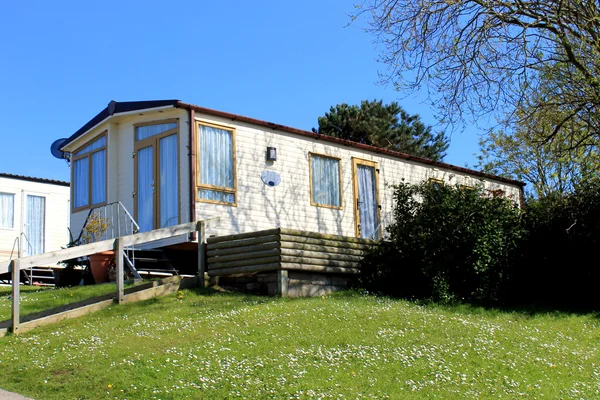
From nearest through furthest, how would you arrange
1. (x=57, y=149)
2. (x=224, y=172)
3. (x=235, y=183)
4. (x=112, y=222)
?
(x=224, y=172), (x=235, y=183), (x=112, y=222), (x=57, y=149)

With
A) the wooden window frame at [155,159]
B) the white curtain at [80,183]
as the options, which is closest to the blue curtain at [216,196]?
the wooden window frame at [155,159]

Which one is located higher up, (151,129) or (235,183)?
(151,129)

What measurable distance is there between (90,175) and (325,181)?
598 cm

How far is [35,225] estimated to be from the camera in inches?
981

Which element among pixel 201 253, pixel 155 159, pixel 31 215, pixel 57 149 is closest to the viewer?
pixel 201 253

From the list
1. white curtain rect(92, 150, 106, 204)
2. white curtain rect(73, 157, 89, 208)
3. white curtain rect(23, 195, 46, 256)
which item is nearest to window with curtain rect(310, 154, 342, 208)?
white curtain rect(92, 150, 106, 204)

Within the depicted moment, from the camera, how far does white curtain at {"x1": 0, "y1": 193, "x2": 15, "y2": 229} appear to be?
24.1 meters

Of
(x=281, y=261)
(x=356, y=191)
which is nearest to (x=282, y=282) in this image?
(x=281, y=261)

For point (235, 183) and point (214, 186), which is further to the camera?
point (235, 183)

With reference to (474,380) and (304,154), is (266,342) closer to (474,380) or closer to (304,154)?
(474,380)

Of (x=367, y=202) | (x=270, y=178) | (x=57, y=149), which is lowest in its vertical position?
(x=367, y=202)

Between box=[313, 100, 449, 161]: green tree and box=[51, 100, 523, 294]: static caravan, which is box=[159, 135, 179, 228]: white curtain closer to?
box=[51, 100, 523, 294]: static caravan

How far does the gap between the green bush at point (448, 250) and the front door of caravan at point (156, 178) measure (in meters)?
4.60

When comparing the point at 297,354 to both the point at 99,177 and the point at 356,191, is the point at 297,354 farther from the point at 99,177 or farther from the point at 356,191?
the point at 99,177
